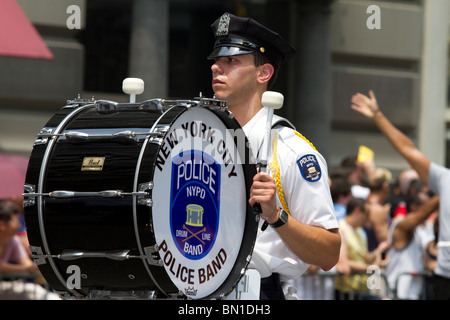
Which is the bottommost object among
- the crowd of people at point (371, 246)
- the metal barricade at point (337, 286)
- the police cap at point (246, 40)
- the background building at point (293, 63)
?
the metal barricade at point (337, 286)

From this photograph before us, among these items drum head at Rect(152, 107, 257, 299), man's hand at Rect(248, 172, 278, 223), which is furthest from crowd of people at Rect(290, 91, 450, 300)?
man's hand at Rect(248, 172, 278, 223)

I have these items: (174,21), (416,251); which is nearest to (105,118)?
(416,251)

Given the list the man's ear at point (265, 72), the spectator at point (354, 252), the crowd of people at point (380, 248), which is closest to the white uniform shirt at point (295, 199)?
the man's ear at point (265, 72)

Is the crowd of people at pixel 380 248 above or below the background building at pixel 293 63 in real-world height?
below

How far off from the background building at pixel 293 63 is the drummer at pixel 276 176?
199 inches

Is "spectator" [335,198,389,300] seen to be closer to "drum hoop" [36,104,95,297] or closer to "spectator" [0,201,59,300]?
"spectator" [0,201,59,300]

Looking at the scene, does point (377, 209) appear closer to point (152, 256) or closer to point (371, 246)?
point (371, 246)

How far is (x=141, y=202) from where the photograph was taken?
306cm

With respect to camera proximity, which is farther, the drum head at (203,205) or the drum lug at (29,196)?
the drum lug at (29,196)

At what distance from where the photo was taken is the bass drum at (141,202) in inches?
122

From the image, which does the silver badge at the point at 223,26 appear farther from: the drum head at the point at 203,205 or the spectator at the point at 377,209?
the spectator at the point at 377,209

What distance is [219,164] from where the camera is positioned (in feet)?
11.2

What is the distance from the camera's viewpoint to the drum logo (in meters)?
3.21

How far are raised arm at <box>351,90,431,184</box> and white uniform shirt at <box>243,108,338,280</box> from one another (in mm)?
2519
